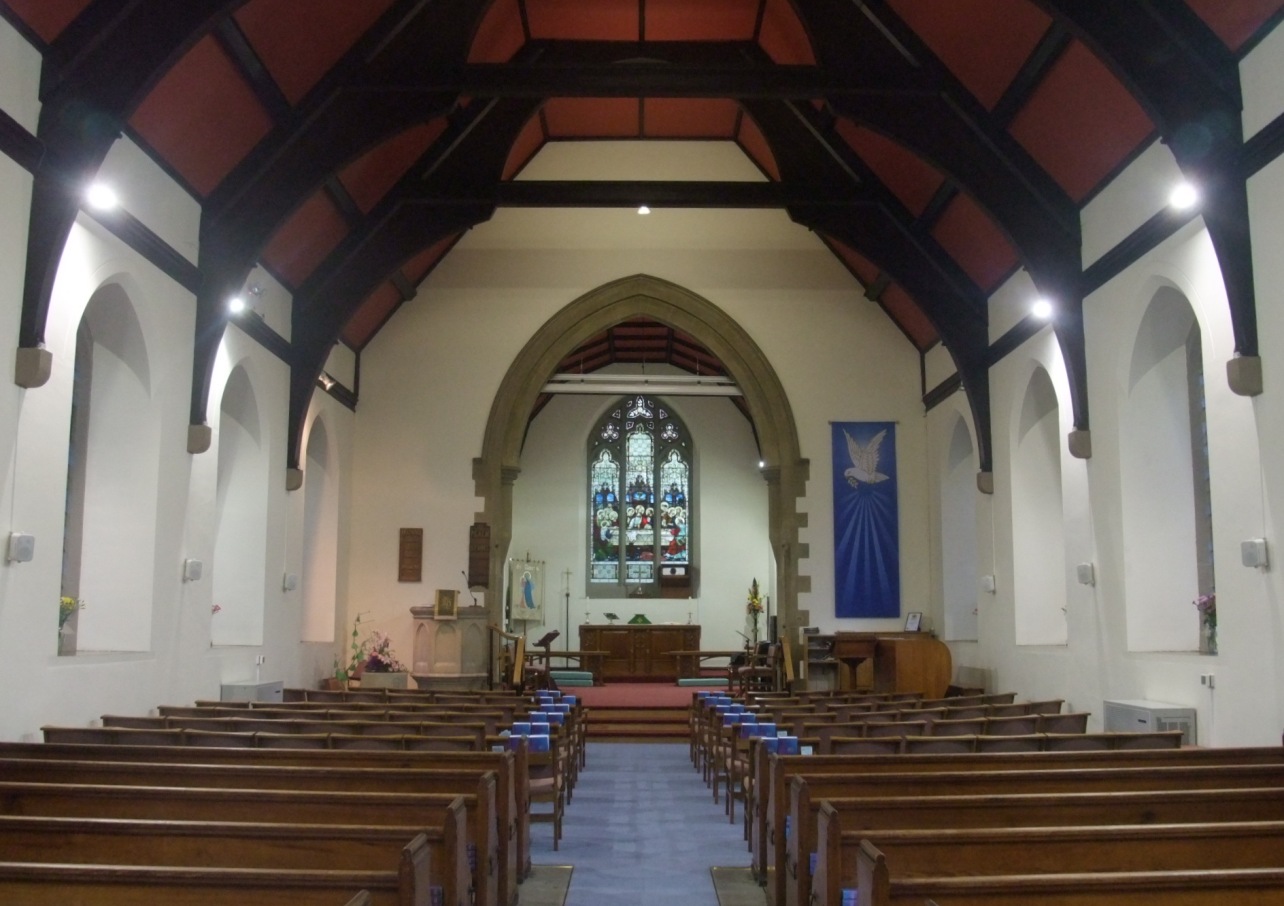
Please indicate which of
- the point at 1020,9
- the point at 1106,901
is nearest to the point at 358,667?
the point at 1020,9

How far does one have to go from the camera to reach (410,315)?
13523 millimetres

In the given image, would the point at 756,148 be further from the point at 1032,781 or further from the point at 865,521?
the point at 1032,781

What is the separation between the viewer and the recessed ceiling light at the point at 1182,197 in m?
6.84

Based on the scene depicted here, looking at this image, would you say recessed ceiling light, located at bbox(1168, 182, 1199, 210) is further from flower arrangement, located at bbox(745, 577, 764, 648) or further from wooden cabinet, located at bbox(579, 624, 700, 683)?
wooden cabinet, located at bbox(579, 624, 700, 683)

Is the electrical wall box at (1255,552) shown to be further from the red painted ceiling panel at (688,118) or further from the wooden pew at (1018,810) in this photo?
the red painted ceiling panel at (688,118)

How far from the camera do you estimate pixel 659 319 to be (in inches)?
536

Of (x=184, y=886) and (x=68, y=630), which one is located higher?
(x=68, y=630)

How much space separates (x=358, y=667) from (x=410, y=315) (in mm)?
4030

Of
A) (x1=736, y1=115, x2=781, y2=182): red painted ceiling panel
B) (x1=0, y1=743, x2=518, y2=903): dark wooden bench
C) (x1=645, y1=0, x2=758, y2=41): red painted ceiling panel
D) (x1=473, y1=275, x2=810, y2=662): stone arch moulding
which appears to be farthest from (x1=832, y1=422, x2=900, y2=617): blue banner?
(x1=0, y1=743, x2=518, y2=903): dark wooden bench

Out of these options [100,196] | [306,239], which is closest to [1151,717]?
[100,196]

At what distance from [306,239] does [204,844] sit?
7.86 meters

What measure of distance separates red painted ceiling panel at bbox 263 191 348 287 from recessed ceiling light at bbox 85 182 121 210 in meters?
2.76

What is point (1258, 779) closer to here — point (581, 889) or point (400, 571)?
point (581, 889)

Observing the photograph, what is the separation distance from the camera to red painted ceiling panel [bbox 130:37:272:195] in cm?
713
